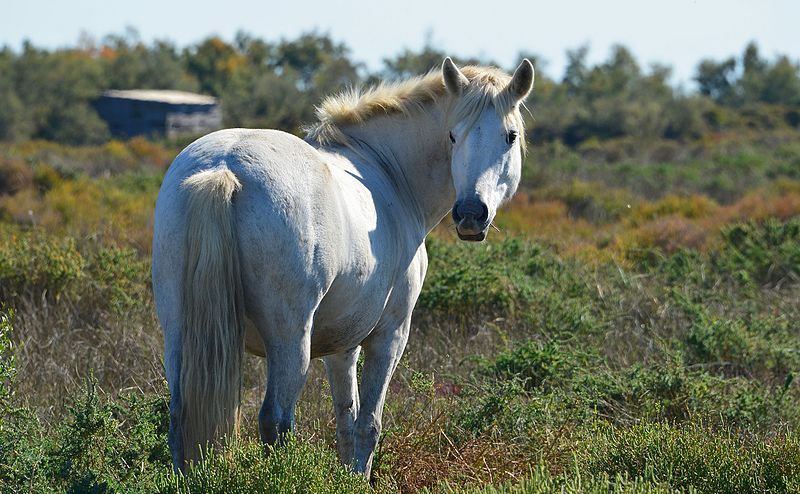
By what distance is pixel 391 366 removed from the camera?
4.61 meters

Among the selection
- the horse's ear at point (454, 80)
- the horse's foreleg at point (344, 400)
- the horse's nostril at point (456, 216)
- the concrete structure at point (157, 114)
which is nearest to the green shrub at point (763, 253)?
the horse's ear at point (454, 80)

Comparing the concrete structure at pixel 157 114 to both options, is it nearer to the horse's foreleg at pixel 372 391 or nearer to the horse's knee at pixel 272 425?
the horse's foreleg at pixel 372 391

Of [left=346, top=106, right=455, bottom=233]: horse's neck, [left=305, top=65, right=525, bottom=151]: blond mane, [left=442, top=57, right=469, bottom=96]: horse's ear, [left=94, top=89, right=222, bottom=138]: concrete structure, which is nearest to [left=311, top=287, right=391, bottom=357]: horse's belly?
[left=346, top=106, right=455, bottom=233]: horse's neck

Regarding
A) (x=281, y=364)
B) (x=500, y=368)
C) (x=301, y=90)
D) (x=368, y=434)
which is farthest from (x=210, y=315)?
(x=301, y=90)

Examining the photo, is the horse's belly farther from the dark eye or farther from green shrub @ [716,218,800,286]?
green shrub @ [716,218,800,286]

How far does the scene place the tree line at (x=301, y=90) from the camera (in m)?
35.5

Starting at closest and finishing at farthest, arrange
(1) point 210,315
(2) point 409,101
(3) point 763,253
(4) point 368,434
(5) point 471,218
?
(1) point 210,315
(5) point 471,218
(4) point 368,434
(2) point 409,101
(3) point 763,253

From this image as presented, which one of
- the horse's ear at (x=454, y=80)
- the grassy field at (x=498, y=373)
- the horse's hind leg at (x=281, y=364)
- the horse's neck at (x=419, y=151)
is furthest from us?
the horse's neck at (x=419, y=151)

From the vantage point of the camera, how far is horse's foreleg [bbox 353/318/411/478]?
179 inches

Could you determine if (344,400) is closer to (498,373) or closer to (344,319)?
(344,319)

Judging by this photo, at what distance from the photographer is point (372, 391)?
456cm

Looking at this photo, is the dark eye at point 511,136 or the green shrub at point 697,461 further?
the dark eye at point 511,136

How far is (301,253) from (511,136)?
4.98 feet

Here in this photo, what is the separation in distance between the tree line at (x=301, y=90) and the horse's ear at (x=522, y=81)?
21.3 meters
